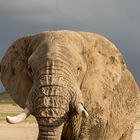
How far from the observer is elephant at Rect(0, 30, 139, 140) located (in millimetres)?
9039

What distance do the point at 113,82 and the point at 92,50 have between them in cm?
62

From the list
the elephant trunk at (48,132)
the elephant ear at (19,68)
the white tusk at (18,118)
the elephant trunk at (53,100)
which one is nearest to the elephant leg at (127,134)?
the elephant ear at (19,68)

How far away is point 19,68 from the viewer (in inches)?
427

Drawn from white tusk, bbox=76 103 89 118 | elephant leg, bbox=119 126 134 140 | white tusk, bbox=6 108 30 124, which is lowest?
elephant leg, bbox=119 126 134 140

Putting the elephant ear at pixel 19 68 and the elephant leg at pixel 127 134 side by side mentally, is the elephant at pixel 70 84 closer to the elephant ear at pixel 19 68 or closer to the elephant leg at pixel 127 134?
the elephant ear at pixel 19 68


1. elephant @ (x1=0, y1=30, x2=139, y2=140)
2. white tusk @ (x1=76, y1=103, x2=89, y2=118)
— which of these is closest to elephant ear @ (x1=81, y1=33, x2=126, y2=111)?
elephant @ (x1=0, y1=30, x2=139, y2=140)

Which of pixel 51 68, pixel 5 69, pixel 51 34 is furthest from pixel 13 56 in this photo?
pixel 51 68

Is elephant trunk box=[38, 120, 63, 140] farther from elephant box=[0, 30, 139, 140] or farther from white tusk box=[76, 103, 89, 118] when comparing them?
white tusk box=[76, 103, 89, 118]

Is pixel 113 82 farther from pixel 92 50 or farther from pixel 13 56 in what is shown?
pixel 13 56

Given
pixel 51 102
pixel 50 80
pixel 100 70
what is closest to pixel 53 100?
pixel 51 102

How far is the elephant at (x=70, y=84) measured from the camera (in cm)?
904

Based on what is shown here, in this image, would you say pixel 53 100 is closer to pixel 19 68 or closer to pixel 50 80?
pixel 50 80

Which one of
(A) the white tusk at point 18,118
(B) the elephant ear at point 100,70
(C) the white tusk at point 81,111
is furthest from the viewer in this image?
(B) the elephant ear at point 100,70

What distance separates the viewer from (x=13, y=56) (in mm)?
11102
